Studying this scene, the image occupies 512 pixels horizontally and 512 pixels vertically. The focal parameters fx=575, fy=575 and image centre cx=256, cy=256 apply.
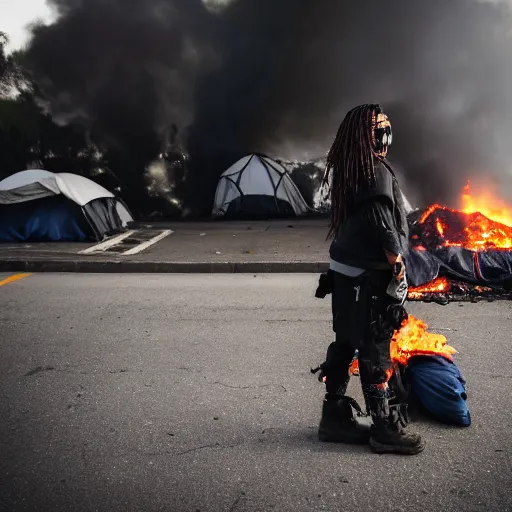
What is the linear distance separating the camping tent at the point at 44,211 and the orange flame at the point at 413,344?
891 centimetres

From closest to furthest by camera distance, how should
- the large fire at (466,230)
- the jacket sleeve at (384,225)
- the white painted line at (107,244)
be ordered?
1. the jacket sleeve at (384,225)
2. the large fire at (466,230)
3. the white painted line at (107,244)

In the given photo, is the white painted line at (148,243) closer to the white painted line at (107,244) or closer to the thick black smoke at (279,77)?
the white painted line at (107,244)

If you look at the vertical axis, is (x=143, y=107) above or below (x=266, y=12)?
below

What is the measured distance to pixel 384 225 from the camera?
106 inches

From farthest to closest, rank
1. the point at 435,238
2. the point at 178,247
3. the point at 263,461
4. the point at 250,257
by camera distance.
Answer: the point at 178,247 < the point at 250,257 < the point at 435,238 < the point at 263,461

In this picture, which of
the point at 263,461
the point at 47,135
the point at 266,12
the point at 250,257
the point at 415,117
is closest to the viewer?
the point at 263,461

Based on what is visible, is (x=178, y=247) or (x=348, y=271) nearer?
(x=348, y=271)

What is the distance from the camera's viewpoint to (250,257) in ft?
29.8

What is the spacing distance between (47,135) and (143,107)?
344 centimetres

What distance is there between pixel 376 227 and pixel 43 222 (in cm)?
1013

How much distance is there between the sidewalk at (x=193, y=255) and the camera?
848 centimetres

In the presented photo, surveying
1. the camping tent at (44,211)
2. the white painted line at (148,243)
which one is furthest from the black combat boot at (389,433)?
the camping tent at (44,211)

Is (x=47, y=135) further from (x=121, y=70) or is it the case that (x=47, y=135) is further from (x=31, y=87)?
(x=121, y=70)

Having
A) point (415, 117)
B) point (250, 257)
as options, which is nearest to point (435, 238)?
point (250, 257)
